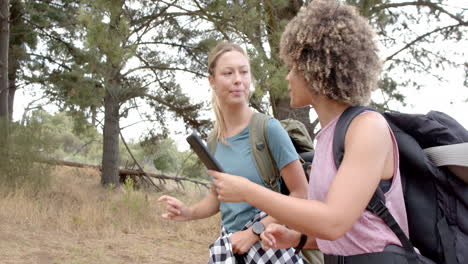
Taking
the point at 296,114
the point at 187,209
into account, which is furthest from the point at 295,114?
the point at 187,209

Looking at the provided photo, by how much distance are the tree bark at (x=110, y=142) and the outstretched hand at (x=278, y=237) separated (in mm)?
10194

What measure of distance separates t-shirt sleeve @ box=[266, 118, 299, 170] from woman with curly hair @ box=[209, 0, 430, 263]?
1.73ft

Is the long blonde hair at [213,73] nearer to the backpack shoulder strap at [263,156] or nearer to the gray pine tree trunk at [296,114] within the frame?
the backpack shoulder strap at [263,156]

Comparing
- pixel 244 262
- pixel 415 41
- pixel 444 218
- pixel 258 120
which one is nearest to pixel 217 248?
pixel 244 262

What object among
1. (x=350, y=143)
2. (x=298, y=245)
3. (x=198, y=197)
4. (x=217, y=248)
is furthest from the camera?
(x=198, y=197)

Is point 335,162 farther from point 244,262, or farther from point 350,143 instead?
point 244,262

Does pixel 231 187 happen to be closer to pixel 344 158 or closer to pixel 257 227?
pixel 344 158

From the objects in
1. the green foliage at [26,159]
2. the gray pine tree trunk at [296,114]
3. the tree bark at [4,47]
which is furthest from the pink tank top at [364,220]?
the tree bark at [4,47]

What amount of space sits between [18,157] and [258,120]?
28.5ft

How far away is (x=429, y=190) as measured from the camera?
111cm

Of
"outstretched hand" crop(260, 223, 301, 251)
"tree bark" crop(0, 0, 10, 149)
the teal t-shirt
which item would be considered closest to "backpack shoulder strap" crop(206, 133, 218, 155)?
the teal t-shirt

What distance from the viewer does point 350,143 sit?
108cm

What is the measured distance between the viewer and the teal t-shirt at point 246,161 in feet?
6.00

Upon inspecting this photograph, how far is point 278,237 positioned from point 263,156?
0.47 meters
